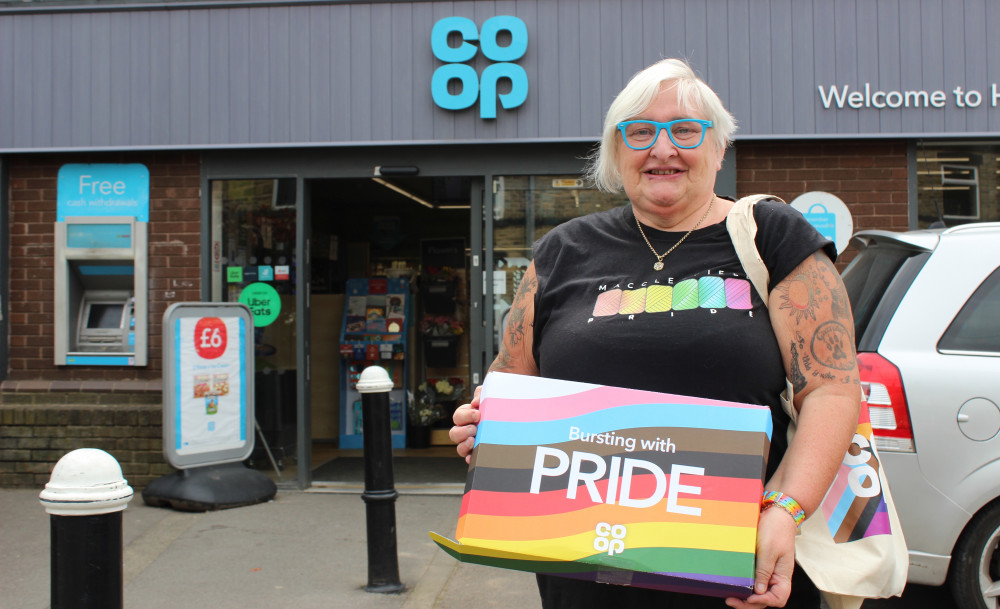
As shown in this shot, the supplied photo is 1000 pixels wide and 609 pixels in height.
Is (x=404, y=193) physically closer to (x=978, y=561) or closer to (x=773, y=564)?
(x=978, y=561)

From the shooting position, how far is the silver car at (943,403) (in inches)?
138

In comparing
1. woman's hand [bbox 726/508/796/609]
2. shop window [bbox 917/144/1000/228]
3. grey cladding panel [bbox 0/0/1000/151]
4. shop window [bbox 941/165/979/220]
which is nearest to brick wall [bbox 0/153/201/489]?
grey cladding panel [bbox 0/0/1000/151]

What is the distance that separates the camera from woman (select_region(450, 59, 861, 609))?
167cm

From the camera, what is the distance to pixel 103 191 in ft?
22.8

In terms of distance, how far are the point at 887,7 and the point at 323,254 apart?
576cm

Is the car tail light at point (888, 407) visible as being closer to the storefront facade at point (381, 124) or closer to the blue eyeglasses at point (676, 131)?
the blue eyeglasses at point (676, 131)

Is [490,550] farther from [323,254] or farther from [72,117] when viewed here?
[323,254]

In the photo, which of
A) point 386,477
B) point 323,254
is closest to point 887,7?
point 386,477

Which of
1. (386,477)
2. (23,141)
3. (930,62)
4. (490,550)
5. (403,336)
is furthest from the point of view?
(403,336)

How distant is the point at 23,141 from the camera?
6.93 metres

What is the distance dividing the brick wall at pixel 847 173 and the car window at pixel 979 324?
311cm

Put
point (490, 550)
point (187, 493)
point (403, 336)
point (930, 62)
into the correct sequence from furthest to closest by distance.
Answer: point (403, 336)
point (930, 62)
point (187, 493)
point (490, 550)

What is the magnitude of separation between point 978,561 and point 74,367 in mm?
6354

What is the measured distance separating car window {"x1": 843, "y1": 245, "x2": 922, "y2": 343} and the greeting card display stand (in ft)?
18.0
